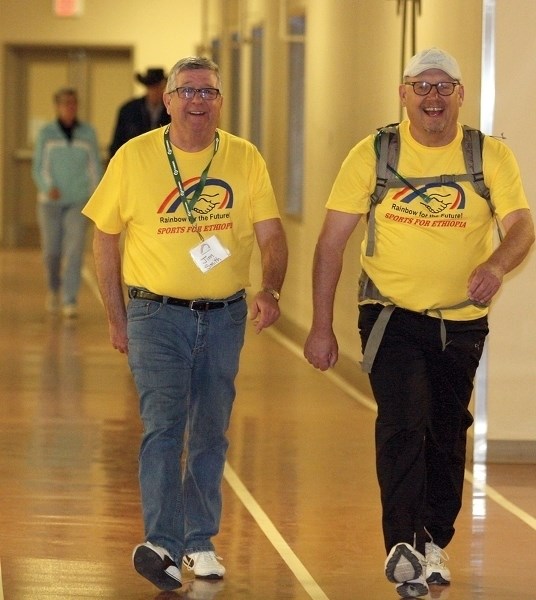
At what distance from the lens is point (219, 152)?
17.3 ft

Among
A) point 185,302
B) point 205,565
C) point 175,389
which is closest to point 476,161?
point 185,302

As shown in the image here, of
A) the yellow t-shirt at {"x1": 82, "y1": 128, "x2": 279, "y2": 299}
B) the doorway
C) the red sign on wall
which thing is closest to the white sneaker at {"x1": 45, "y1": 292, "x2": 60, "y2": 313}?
the doorway

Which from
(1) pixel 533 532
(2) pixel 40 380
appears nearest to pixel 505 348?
(1) pixel 533 532

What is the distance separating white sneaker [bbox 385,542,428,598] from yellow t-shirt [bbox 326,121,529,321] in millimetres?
751

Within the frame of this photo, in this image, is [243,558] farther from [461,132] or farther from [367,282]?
[461,132]

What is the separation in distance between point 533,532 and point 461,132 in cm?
187

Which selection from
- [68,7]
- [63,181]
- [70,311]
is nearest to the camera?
[70,311]

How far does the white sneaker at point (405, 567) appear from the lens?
16.8ft

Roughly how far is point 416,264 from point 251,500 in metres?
1.97

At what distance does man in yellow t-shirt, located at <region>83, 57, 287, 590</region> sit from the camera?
5191 mm

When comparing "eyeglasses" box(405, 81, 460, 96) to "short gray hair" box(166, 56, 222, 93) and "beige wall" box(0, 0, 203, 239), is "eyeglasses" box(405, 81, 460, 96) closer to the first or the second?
"short gray hair" box(166, 56, 222, 93)

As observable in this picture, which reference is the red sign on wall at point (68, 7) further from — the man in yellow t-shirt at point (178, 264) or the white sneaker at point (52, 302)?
the man in yellow t-shirt at point (178, 264)

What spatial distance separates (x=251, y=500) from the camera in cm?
685

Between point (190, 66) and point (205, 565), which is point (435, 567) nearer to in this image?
point (205, 565)
